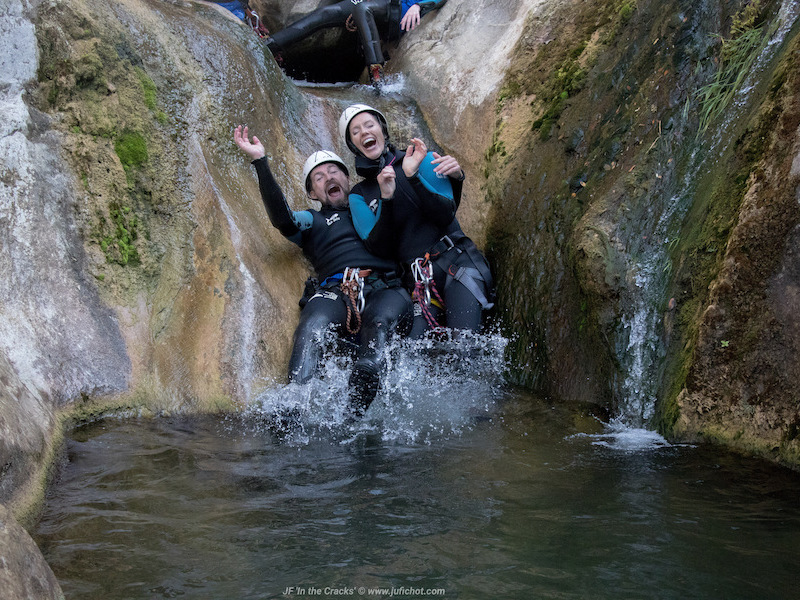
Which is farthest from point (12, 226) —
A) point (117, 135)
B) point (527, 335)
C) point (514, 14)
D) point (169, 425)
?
point (514, 14)

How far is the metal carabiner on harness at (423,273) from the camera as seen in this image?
A: 20.0ft

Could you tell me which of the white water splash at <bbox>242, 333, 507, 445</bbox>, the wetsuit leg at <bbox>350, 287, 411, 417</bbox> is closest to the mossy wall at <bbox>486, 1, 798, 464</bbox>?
the white water splash at <bbox>242, 333, 507, 445</bbox>

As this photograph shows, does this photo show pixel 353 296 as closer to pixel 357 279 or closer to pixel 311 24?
pixel 357 279

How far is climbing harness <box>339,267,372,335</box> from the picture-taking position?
598 cm

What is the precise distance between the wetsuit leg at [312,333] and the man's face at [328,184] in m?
1.07

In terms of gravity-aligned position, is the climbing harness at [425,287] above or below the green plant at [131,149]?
below

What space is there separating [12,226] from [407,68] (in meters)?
5.01

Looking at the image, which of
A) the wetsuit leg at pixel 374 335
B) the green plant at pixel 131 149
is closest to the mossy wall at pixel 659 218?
the wetsuit leg at pixel 374 335

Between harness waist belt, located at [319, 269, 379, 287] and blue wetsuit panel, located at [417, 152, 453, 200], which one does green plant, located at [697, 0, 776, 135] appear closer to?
blue wetsuit panel, located at [417, 152, 453, 200]

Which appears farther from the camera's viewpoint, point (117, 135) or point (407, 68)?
point (407, 68)

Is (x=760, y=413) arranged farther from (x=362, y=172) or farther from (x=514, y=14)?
(x=514, y=14)

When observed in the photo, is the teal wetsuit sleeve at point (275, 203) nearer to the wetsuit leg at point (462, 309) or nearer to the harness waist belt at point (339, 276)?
the harness waist belt at point (339, 276)

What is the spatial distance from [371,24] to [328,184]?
11.1 feet

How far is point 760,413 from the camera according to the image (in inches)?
150
